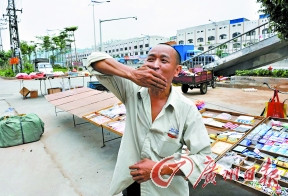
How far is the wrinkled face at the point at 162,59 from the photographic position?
1.21 m

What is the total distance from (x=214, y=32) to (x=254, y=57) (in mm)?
47322

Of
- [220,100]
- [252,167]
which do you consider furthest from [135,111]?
[220,100]

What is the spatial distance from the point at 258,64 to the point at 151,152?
13.2 meters

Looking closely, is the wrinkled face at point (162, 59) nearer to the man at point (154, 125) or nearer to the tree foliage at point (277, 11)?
the man at point (154, 125)

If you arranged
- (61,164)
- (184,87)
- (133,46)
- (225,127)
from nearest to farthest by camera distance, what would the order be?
(225,127) → (61,164) → (184,87) → (133,46)

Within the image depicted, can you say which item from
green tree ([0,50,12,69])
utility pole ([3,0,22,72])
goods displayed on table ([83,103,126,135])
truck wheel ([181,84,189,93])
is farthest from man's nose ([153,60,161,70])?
green tree ([0,50,12,69])

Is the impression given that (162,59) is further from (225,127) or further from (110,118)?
(110,118)

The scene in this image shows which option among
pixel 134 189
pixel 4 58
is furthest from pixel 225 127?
pixel 4 58

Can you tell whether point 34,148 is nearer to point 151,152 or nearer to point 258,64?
point 151,152

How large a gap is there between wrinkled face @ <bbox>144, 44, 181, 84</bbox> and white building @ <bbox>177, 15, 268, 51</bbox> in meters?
55.8

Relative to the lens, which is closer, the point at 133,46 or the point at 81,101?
the point at 81,101

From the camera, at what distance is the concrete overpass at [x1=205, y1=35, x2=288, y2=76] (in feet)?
33.4

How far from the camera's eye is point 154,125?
1.17 meters

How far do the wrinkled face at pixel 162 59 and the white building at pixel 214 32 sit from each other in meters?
55.8
